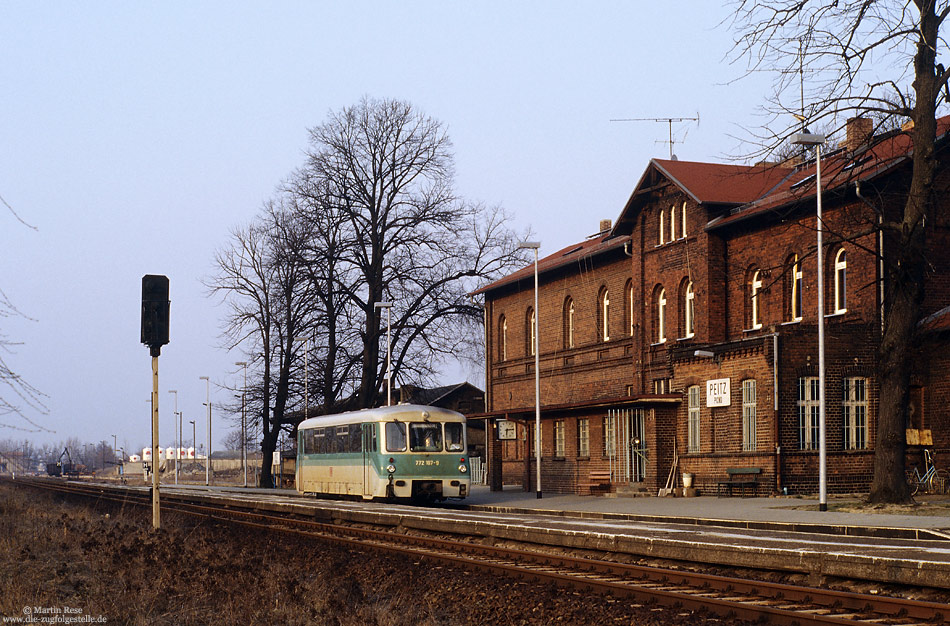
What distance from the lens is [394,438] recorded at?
107ft

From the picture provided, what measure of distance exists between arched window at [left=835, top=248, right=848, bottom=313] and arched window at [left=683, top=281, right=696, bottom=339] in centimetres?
618

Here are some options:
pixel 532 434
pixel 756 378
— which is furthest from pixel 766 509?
pixel 532 434

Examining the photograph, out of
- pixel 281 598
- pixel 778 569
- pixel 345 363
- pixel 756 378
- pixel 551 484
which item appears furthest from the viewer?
pixel 345 363

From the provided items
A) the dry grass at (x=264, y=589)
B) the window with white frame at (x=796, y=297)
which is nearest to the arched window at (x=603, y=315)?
the window with white frame at (x=796, y=297)

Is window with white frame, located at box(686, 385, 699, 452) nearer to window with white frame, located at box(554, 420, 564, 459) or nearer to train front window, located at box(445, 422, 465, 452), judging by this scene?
train front window, located at box(445, 422, 465, 452)

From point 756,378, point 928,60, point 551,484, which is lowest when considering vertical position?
point 551,484

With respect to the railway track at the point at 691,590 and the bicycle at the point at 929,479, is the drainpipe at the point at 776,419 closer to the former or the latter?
the bicycle at the point at 929,479

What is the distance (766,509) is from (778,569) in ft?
41.6

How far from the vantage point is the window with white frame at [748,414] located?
107 feet

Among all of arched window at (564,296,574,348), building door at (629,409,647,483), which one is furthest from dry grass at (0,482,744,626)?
arched window at (564,296,574,348)

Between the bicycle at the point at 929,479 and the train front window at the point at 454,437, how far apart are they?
40.0 feet

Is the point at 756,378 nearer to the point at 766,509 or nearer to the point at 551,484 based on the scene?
the point at 766,509

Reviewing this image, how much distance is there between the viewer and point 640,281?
135 feet

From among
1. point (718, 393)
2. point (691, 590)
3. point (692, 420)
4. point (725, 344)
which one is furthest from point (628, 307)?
point (691, 590)
